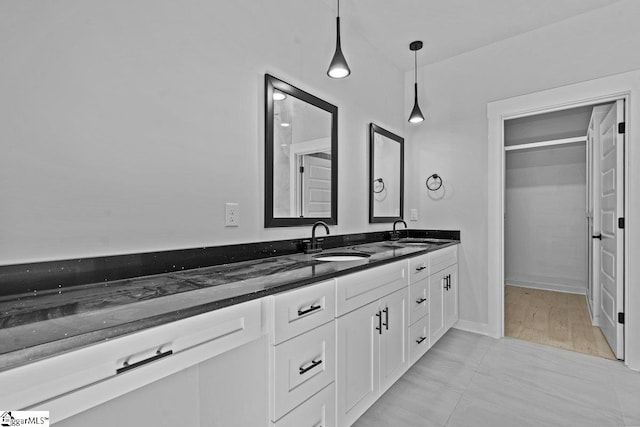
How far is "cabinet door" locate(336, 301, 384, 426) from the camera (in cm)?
149

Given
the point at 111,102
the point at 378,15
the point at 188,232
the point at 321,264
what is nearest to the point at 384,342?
the point at 321,264

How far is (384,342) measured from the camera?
5.97ft

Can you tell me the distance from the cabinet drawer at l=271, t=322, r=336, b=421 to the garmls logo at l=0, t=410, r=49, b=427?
644 millimetres

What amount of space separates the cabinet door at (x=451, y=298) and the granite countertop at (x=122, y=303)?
5.32 feet

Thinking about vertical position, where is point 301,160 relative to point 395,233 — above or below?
above

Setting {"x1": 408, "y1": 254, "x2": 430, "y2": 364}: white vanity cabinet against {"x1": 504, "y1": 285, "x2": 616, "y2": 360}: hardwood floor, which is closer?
{"x1": 408, "y1": 254, "x2": 430, "y2": 364}: white vanity cabinet

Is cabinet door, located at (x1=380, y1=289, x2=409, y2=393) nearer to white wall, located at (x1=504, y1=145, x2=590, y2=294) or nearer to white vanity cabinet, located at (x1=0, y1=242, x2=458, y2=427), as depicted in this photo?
white vanity cabinet, located at (x1=0, y1=242, x2=458, y2=427)

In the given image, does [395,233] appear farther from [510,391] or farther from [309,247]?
[510,391]

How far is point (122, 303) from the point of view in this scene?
926mm

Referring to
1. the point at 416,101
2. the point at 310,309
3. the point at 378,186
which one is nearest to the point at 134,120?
the point at 310,309

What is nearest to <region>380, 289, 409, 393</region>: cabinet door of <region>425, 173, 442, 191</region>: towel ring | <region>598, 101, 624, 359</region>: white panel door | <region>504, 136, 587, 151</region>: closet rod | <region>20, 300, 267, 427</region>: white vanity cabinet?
<region>20, 300, 267, 427</region>: white vanity cabinet

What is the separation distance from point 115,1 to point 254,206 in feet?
3.46

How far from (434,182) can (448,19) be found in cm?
144

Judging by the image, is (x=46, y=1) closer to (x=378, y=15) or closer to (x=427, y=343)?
(x=378, y=15)
